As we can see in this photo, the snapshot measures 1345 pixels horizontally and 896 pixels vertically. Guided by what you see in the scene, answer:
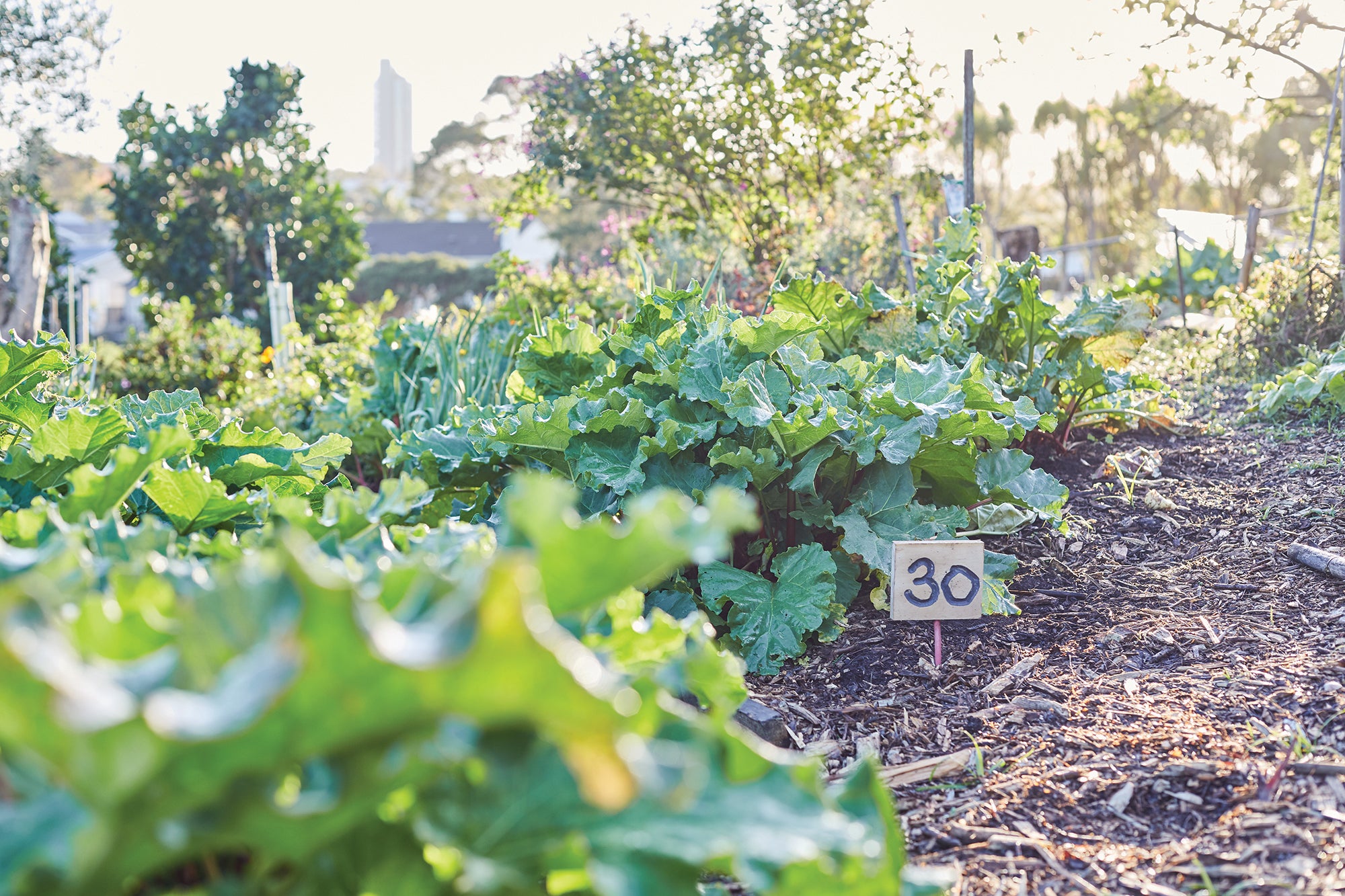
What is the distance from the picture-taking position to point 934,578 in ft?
7.30

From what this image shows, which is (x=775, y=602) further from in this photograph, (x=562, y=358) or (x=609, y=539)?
(x=609, y=539)

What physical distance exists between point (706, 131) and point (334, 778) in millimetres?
8466

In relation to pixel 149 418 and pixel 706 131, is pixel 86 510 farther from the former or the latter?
pixel 706 131

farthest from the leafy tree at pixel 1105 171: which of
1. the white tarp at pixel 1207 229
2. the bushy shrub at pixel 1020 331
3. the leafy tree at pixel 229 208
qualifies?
the bushy shrub at pixel 1020 331

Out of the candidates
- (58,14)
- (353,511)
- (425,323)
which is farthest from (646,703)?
(58,14)

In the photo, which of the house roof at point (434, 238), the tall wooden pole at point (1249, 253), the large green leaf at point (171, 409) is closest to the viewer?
the large green leaf at point (171, 409)

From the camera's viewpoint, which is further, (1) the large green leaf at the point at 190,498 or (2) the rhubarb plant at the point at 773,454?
(2) the rhubarb plant at the point at 773,454

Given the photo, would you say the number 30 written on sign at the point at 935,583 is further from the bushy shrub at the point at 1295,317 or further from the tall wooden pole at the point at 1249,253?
the tall wooden pole at the point at 1249,253

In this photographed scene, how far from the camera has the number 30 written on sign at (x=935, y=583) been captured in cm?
222

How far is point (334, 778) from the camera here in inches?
27.6

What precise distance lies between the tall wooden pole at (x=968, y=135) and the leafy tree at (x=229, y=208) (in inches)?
250

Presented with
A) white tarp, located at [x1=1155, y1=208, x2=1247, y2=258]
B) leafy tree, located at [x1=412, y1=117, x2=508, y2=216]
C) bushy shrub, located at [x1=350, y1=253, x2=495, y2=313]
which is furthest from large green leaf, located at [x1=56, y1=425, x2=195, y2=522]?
leafy tree, located at [x1=412, y1=117, x2=508, y2=216]

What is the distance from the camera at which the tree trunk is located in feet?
25.4

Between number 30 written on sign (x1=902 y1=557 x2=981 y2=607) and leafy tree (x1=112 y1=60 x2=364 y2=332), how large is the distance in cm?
895
